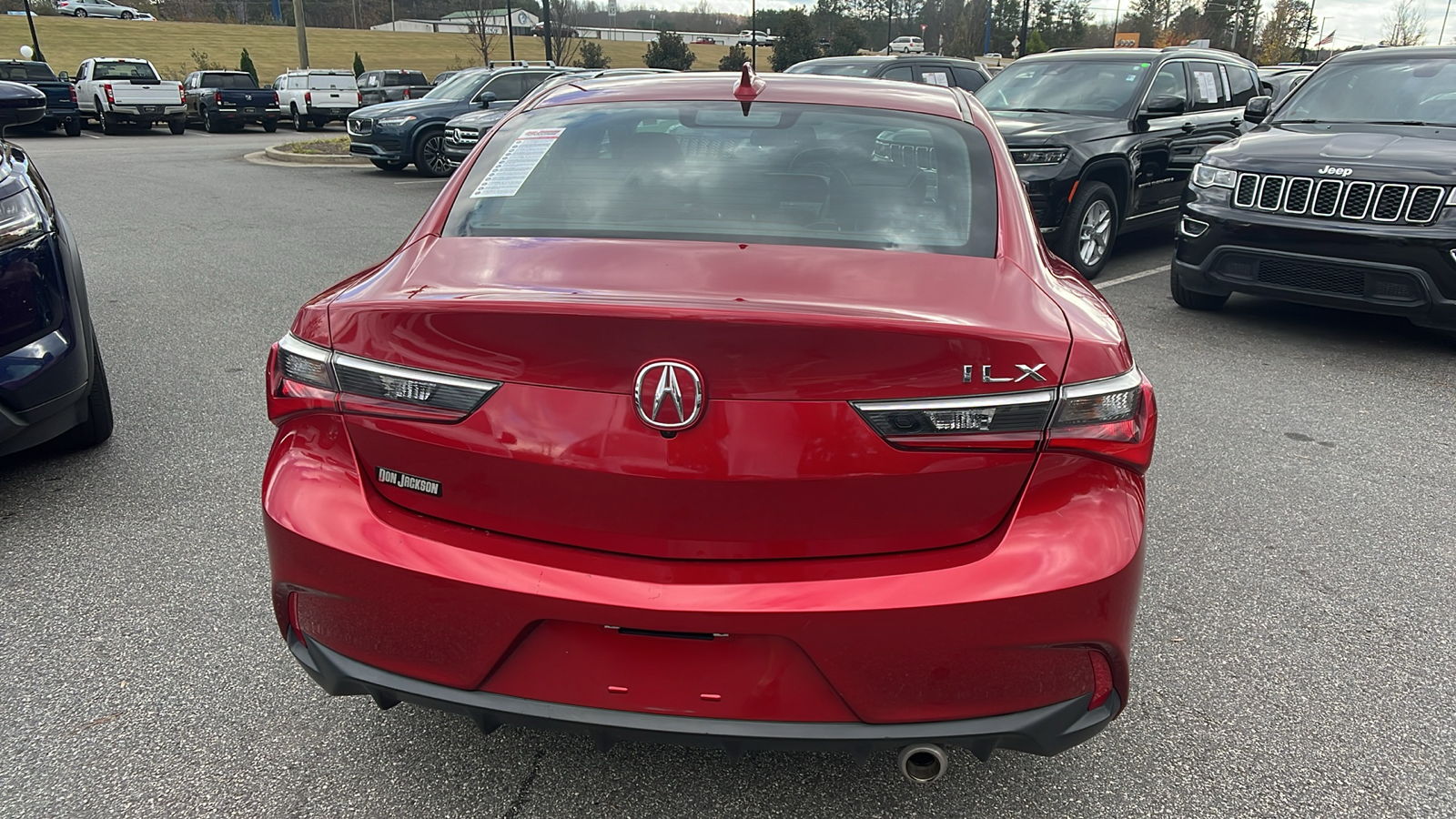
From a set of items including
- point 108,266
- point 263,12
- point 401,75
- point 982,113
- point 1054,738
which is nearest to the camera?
point 1054,738

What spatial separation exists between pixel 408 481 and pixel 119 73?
32243mm

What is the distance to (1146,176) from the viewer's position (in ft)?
28.6

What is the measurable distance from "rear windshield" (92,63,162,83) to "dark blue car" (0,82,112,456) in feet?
92.5

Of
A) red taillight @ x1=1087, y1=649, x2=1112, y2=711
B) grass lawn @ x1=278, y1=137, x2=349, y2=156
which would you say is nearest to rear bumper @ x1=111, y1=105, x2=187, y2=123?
grass lawn @ x1=278, y1=137, x2=349, y2=156

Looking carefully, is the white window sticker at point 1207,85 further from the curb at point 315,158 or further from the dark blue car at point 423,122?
the curb at point 315,158

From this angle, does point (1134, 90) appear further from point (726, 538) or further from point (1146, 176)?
point (726, 538)

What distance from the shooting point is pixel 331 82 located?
29922 millimetres

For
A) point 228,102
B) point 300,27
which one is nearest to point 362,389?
point 228,102

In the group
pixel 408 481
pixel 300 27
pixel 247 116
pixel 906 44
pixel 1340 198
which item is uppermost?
pixel 906 44

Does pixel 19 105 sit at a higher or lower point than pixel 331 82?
higher

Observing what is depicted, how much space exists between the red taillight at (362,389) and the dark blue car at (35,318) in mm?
2161

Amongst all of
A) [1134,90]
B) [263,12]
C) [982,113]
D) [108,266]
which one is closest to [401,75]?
[108,266]

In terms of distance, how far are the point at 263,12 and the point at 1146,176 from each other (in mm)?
101320

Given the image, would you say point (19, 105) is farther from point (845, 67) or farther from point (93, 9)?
point (93, 9)
